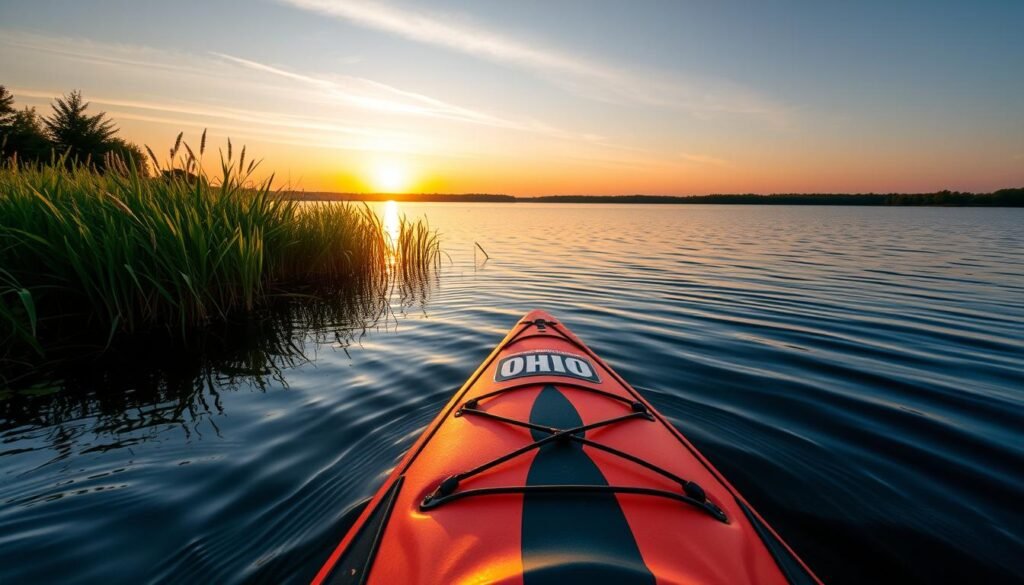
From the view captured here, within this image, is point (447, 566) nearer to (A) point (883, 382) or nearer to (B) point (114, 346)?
(A) point (883, 382)

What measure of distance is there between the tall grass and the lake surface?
673 millimetres

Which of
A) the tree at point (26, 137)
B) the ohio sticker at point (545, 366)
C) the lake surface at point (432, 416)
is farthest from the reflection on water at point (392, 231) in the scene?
the tree at point (26, 137)

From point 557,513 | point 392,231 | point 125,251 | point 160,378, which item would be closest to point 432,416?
point 557,513

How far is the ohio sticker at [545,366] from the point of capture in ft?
9.37

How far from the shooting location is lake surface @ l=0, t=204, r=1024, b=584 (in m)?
2.10

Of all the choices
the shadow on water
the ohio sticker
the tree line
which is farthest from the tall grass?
the tree line

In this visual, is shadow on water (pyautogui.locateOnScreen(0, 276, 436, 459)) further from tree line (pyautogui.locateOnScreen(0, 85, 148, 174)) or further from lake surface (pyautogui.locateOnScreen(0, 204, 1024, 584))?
tree line (pyautogui.locateOnScreen(0, 85, 148, 174))

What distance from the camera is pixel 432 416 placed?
3535mm

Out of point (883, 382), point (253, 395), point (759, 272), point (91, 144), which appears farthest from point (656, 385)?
point (91, 144)

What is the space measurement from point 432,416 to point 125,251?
3743mm

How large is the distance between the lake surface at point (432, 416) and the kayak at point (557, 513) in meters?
0.73

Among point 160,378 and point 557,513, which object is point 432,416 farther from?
point 160,378

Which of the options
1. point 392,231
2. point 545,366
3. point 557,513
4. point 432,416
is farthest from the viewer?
point 392,231

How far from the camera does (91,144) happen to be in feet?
98.3
